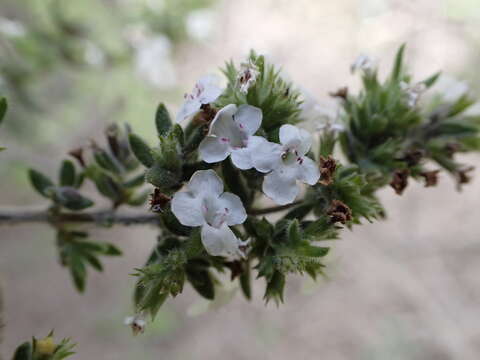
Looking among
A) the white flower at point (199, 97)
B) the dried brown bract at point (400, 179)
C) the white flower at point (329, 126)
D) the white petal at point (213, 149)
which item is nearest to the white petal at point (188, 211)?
the white petal at point (213, 149)

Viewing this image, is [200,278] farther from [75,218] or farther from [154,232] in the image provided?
[154,232]

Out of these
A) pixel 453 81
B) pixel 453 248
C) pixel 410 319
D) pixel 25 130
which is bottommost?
pixel 410 319

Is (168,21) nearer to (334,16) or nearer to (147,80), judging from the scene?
(147,80)

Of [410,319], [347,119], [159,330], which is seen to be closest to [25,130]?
[159,330]

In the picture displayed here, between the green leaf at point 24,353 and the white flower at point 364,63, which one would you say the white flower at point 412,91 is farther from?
the green leaf at point 24,353

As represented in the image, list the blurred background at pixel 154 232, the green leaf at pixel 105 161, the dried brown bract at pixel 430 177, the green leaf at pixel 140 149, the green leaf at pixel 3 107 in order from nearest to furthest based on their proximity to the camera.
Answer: the green leaf at pixel 3 107
the green leaf at pixel 140 149
the dried brown bract at pixel 430 177
the green leaf at pixel 105 161
the blurred background at pixel 154 232

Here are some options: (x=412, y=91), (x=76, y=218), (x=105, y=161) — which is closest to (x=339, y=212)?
(x=412, y=91)

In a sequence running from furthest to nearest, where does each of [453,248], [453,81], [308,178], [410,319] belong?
1. [453,248]
2. [410,319]
3. [453,81]
4. [308,178]
